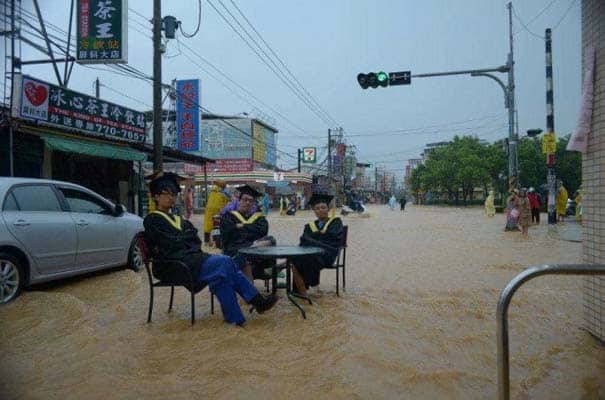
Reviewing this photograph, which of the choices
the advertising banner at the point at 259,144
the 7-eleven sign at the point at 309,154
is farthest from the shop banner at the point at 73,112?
the 7-eleven sign at the point at 309,154

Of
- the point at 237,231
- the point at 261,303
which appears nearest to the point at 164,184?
the point at 237,231

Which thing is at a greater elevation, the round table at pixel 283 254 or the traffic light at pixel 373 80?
the traffic light at pixel 373 80

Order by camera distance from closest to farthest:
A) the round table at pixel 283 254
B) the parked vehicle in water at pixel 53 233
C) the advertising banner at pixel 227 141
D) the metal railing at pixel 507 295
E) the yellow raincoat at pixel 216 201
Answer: the metal railing at pixel 507 295, the round table at pixel 283 254, the parked vehicle in water at pixel 53 233, the yellow raincoat at pixel 216 201, the advertising banner at pixel 227 141

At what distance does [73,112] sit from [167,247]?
8.77 metres

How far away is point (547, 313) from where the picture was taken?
5344 mm

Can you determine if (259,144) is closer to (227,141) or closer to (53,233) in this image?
(227,141)

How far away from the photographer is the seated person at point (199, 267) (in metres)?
4.82

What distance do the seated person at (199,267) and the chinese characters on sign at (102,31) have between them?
876cm

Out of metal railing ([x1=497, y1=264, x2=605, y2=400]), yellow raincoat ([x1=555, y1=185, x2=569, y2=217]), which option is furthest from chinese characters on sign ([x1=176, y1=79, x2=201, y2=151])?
metal railing ([x1=497, y1=264, x2=605, y2=400])

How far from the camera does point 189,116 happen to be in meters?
18.8

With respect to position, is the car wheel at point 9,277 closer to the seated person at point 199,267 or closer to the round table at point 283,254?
the seated person at point 199,267

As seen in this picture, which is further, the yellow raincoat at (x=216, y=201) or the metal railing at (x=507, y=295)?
the yellow raincoat at (x=216, y=201)

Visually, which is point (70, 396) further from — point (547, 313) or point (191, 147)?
point (191, 147)

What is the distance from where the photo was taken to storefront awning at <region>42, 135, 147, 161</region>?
10539mm
